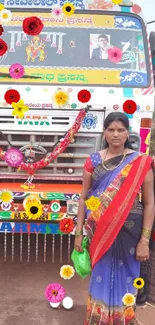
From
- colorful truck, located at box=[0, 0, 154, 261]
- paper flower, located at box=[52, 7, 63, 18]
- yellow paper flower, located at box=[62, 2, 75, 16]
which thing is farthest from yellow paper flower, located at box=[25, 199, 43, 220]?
paper flower, located at box=[52, 7, 63, 18]

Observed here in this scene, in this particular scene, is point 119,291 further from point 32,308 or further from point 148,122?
point 148,122

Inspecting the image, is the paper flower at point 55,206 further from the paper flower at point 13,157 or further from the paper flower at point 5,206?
the paper flower at point 13,157

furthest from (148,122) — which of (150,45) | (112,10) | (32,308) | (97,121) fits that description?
(32,308)

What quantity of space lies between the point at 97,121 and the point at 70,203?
31.7 inches

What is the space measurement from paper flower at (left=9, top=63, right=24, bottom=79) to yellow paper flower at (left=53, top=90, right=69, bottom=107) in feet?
1.28

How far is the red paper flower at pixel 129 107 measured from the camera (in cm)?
393

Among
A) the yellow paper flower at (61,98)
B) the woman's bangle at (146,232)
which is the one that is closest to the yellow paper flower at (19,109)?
the yellow paper flower at (61,98)

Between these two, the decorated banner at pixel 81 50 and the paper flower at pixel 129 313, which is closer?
the paper flower at pixel 129 313

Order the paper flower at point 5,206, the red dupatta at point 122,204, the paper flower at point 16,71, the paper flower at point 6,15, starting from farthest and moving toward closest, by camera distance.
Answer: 1. the paper flower at point 6,15
2. the paper flower at point 16,71
3. the paper flower at point 5,206
4. the red dupatta at point 122,204

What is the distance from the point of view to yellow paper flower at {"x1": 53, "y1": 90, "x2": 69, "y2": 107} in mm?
3891

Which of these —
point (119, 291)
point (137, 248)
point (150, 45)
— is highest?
point (150, 45)

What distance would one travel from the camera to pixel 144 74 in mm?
4176

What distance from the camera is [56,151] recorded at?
3.83 m

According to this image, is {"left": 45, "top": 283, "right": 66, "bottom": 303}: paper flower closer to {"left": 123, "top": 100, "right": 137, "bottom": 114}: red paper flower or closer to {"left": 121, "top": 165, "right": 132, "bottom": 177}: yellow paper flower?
{"left": 121, "top": 165, "right": 132, "bottom": 177}: yellow paper flower
